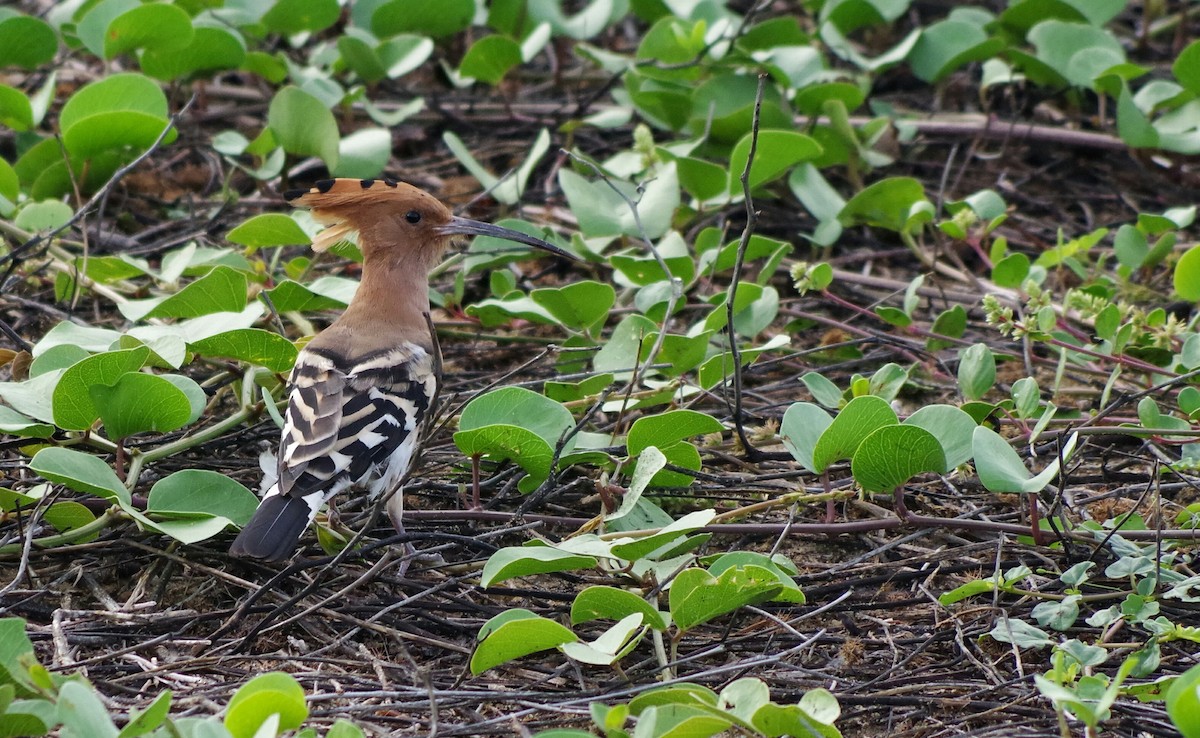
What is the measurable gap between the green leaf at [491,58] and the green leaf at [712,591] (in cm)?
251

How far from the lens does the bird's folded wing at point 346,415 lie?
2.63 meters

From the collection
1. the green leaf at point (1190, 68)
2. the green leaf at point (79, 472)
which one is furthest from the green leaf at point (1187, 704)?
the green leaf at point (1190, 68)

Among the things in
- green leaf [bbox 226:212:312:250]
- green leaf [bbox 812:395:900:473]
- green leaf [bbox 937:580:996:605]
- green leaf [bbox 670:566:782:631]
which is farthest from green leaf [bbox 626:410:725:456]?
green leaf [bbox 226:212:312:250]

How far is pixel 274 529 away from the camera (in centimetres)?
245

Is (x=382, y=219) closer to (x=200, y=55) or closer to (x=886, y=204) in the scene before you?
(x=200, y=55)

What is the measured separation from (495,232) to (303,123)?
763 mm

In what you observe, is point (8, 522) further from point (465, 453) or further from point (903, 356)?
point (903, 356)

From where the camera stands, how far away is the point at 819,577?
2.59 meters

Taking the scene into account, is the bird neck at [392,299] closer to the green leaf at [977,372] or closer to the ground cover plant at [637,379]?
the ground cover plant at [637,379]

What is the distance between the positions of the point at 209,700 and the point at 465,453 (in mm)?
751

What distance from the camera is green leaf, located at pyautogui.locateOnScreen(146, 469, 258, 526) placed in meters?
2.51

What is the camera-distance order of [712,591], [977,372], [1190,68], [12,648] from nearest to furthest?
[12,648]
[712,591]
[977,372]
[1190,68]

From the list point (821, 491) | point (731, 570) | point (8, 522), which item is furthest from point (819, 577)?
point (8, 522)

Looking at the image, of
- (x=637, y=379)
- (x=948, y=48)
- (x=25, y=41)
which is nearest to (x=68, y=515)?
(x=637, y=379)
